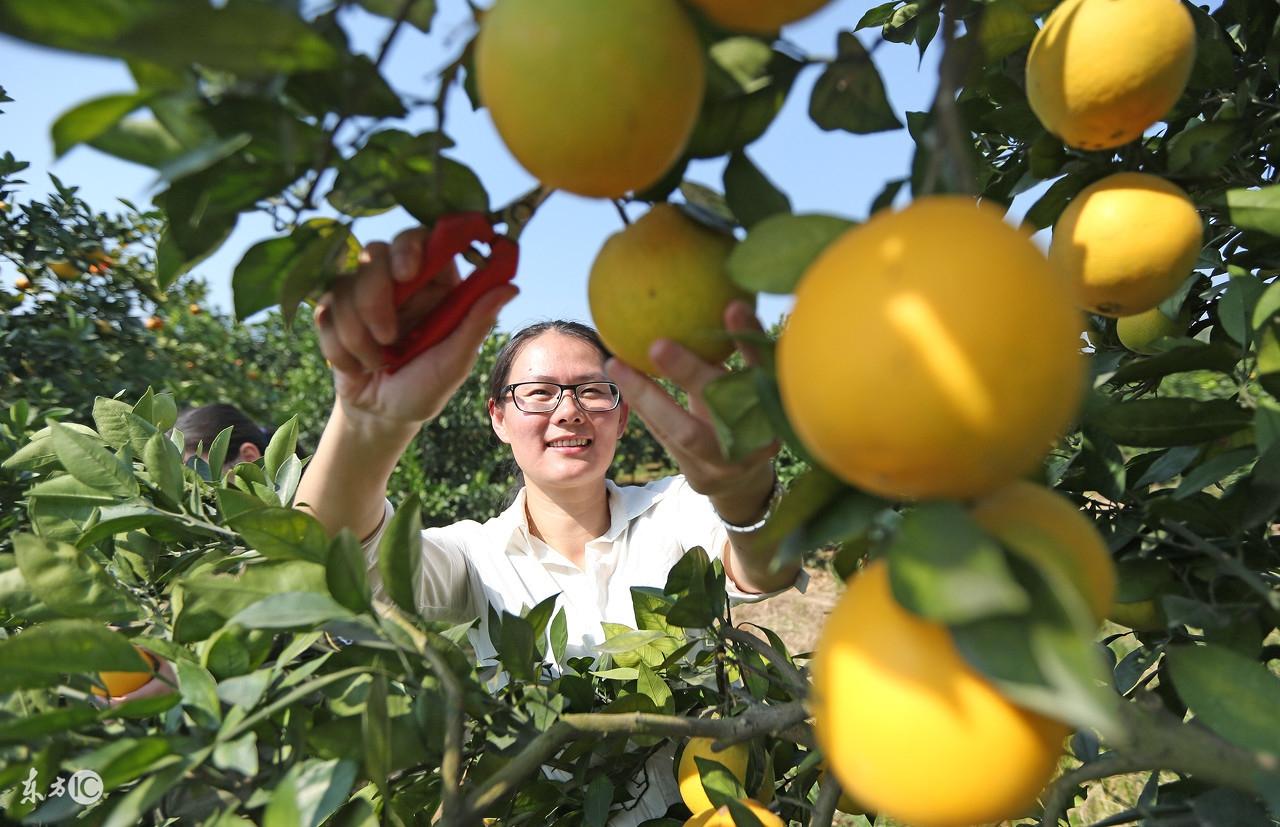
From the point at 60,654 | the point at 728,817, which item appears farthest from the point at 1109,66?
the point at 60,654

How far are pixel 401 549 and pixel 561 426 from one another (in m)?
1.29

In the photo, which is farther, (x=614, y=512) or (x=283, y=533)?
(x=614, y=512)

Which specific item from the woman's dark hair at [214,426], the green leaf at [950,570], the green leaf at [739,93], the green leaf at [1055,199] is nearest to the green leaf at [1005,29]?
the green leaf at [1055,199]

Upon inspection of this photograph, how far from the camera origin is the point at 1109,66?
557mm

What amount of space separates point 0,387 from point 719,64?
312cm

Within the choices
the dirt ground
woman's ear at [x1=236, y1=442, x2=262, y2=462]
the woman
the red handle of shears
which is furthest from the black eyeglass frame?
the dirt ground

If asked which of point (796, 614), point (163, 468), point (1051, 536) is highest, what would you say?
point (163, 468)

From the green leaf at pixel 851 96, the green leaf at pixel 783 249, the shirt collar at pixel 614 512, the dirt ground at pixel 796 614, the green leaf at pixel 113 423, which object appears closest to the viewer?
the green leaf at pixel 783 249

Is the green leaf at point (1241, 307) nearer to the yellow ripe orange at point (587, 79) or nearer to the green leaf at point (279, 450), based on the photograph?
the yellow ripe orange at point (587, 79)

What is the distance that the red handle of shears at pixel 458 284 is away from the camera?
0.53 m

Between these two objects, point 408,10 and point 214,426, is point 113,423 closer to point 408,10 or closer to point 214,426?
point 408,10

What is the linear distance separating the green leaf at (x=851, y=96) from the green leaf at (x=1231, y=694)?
36 cm

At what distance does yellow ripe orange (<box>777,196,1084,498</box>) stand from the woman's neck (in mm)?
1592

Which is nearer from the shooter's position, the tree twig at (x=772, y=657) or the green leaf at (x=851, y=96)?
the green leaf at (x=851, y=96)
